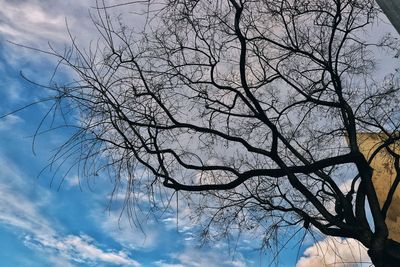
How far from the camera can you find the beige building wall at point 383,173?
8620 mm

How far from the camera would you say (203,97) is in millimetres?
7805

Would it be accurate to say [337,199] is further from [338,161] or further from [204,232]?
[204,232]

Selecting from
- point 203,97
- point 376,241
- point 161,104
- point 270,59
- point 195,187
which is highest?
point 270,59

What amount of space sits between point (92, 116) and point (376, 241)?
4.52 metres

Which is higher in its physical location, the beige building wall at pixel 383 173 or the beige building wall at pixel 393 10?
the beige building wall at pixel 383 173

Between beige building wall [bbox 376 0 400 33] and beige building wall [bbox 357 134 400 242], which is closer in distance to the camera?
beige building wall [bbox 376 0 400 33]

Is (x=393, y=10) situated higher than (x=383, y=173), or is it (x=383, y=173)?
(x=383, y=173)

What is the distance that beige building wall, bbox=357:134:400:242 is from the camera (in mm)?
8620

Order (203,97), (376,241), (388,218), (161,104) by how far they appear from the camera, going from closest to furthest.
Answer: (376,241), (161,104), (203,97), (388,218)

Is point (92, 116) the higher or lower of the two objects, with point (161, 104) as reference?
lower

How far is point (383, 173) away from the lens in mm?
9625

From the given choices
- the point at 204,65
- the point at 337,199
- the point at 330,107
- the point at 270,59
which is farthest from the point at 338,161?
the point at 204,65

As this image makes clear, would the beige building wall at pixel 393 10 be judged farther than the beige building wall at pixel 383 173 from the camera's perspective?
No

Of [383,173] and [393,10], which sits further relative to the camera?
[383,173]
